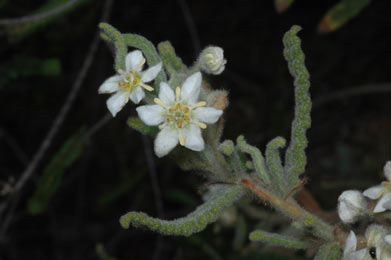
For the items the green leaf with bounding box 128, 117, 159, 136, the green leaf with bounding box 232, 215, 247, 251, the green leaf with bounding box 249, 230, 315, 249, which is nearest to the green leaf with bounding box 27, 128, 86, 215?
the green leaf with bounding box 232, 215, 247, 251

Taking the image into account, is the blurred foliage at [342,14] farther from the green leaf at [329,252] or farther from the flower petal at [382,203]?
the green leaf at [329,252]

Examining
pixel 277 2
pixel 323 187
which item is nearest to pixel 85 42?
pixel 277 2

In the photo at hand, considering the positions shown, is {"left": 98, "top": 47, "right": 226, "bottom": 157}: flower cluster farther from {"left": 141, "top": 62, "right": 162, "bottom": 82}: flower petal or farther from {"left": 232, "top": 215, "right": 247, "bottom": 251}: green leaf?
{"left": 232, "top": 215, "right": 247, "bottom": 251}: green leaf

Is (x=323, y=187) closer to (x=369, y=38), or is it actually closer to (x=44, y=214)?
(x=369, y=38)

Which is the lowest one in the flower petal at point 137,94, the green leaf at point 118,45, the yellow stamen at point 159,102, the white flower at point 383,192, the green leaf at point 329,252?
the green leaf at point 329,252

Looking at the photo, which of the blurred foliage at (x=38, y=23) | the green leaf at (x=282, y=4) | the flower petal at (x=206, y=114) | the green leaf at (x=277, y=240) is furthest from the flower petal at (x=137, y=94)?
the blurred foliage at (x=38, y=23)
